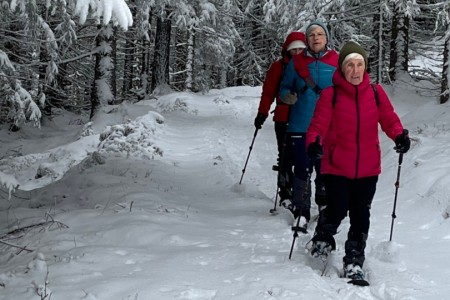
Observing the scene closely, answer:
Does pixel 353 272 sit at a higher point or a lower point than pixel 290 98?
lower

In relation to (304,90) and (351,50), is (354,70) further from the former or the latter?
(304,90)

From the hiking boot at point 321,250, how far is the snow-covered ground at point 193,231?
108mm

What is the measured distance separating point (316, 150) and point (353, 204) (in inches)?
31.3

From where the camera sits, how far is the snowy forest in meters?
6.64

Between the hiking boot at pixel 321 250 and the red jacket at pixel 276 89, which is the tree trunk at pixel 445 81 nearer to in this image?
the red jacket at pixel 276 89

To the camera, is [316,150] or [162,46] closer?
[316,150]

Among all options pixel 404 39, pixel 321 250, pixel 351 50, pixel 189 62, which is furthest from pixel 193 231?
pixel 189 62

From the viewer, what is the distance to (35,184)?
11.1 meters

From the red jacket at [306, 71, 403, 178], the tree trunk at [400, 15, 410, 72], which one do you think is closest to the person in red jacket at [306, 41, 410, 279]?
the red jacket at [306, 71, 403, 178]

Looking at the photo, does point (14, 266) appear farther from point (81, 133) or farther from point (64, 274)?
point (81, 133)

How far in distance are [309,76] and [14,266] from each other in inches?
158

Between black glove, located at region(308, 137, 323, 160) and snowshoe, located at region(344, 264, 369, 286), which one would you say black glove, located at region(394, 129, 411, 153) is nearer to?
black glove, located at region(308, 137, 323, 160)

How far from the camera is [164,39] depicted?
61.6 ft

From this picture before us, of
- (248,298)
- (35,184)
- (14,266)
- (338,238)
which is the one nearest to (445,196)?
(338,238)
